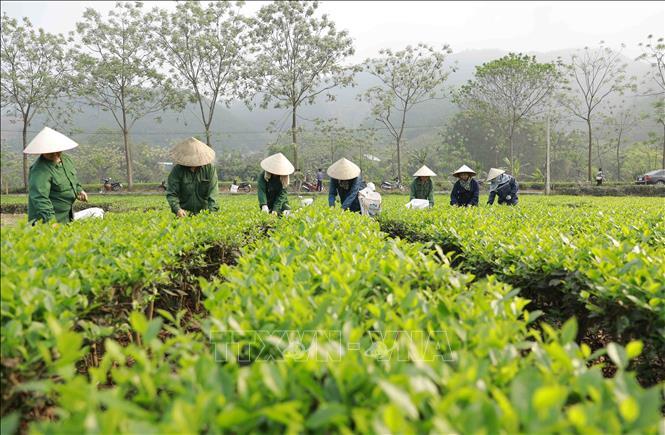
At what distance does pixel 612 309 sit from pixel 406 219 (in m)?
3.45

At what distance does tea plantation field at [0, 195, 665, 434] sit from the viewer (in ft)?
3.21

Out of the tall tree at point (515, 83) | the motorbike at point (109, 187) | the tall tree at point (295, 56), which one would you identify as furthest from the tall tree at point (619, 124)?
the motorbike at point (109, 187)

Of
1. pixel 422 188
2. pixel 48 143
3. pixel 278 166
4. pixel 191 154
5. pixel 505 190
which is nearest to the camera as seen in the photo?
pixel 48 143

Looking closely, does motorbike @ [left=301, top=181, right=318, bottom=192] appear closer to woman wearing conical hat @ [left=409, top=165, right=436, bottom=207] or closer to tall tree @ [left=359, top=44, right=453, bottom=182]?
tall tree @ [left=359, top=44, right=453, bottom=182]

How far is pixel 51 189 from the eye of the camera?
4.50 meters

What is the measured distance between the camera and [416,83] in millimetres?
29312

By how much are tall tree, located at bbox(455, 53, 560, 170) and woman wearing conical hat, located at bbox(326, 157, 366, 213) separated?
24.0 m

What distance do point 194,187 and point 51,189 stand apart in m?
1.53

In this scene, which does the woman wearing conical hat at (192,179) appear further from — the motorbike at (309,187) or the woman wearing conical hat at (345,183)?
the motorbike at (309,187)

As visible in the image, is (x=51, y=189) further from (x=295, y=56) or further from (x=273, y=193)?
(x=295, y=56)

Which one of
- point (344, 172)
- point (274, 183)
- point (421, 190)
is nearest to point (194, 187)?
point (274, 183)

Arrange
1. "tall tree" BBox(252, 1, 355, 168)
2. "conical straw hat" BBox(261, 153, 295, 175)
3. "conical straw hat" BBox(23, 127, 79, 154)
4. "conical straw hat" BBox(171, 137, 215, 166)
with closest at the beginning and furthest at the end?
1. "conical straw hat" BBox(23, 127, 79, 154)
2. "conical straw hat" BBox(171, 137, 215, 166)
3. "conical straw hat" BBox(261, 153, 295, 175)
4. "tall tree" BBox(252, 1, 355, 168)

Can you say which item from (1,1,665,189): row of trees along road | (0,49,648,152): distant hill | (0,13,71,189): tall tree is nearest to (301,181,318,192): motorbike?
(1,1,665,189): row of trees along road

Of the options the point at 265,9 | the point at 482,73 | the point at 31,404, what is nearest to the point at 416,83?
the point at 482,73
